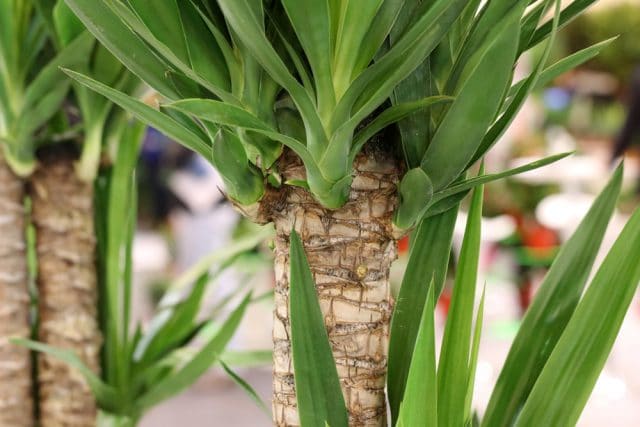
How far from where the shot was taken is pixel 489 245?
2.14 meters

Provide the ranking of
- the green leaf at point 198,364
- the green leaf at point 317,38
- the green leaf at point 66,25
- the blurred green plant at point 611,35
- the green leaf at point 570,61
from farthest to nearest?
the blurred green plant at point 611,35 → the green leaf at point 198,364 → the green leaf at point 66,25 → the green leaf at point 570,61 → the green leaf at point 317,38

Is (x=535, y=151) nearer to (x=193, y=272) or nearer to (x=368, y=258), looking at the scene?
(x=193, y=272)

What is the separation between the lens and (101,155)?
0.69 metres

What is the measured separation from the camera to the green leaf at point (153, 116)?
37cm

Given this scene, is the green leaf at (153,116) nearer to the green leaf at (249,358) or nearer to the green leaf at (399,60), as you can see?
the green leaf at (399,60)

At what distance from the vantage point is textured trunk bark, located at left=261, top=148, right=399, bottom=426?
40 centimetres

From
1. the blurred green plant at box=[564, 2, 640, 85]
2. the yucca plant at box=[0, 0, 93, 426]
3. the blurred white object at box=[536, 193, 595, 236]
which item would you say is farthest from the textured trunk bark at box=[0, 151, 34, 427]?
the blurred green plant at box=[564, 2, 640, 85]

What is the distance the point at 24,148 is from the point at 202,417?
1.20m

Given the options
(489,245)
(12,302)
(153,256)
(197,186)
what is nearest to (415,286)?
(12,302)

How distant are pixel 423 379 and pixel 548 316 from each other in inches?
4.9

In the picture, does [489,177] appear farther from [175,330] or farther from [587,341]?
[175,330]

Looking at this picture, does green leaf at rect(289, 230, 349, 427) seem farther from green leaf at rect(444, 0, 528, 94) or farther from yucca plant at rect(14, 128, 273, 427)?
yucca plant at rect(14, 128, 273, 427)

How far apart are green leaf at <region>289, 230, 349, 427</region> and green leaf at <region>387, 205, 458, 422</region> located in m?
0.05

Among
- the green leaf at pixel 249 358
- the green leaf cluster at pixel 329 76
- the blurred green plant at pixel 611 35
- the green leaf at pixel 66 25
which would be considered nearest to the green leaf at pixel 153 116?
the green leaf cluster at pixel 329 76
